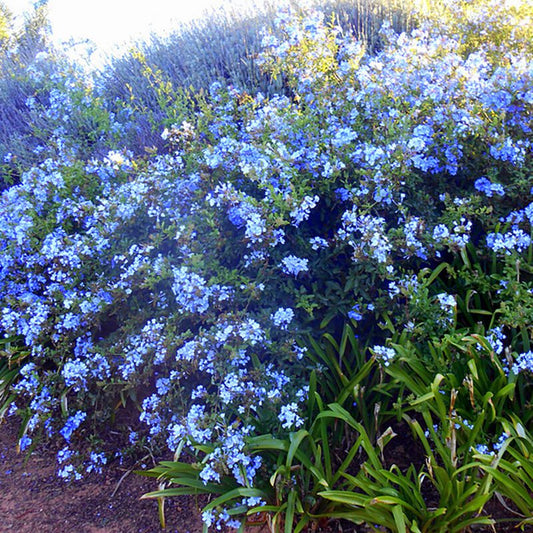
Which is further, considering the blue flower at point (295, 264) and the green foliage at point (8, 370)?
the green foliage at point (8, 370)

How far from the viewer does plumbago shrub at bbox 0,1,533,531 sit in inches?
100

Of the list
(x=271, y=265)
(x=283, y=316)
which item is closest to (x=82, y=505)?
(x=283, y=316)

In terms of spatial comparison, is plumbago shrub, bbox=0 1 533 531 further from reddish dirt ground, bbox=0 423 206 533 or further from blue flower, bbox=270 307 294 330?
reddish dirt ground, bbox=0 423 206 533

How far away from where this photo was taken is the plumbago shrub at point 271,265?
2547 mm

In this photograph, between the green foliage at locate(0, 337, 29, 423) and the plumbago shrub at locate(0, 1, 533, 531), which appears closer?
the plumbago shrub at locate(0, 1, 533, 531)

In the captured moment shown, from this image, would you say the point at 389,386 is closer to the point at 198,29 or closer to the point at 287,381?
the point at 287,381

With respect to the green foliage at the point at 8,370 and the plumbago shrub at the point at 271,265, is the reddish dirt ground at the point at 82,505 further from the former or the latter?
the green foliage at the point at 8,370

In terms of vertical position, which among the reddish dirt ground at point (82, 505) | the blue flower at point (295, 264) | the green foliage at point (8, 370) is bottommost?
the reddish dirt ground at point (82, 505)

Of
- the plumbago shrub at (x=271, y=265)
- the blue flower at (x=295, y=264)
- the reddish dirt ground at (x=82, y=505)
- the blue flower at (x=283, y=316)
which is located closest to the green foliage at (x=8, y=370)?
the plumbago shrub at (x=271, y=265)

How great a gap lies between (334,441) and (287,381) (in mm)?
373

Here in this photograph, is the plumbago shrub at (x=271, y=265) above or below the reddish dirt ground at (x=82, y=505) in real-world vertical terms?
above

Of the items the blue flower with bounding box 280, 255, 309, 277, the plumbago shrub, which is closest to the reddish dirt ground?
the plumbago shrub

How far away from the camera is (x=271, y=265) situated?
284 centimetres

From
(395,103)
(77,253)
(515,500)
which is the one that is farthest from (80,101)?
(515,500)
